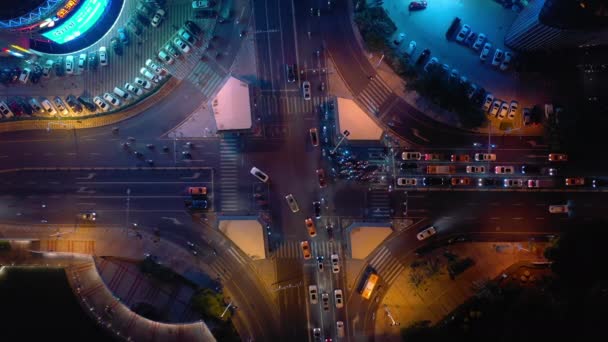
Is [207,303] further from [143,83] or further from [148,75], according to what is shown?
[148,75]

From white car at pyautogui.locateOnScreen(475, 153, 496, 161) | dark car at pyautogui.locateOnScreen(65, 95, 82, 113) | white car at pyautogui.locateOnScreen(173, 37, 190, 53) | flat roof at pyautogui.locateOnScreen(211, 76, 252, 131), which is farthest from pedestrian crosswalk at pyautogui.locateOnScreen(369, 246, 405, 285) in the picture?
dark car at pyautogui.locateOnScreen(65, 95, 82, 113)

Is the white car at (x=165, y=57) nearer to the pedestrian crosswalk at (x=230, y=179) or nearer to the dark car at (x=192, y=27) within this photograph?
the dark car at (x=192, y=27)

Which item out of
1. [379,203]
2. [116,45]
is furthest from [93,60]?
[379,203]

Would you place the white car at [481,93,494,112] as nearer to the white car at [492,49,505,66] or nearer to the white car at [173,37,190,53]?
the white car at [492,49,505,66]

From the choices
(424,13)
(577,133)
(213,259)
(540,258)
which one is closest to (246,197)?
(213,259)

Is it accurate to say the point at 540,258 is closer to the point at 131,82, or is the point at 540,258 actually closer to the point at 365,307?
the point at 365,307

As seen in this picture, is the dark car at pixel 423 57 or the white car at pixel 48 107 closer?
the dark car at pixel 423 57

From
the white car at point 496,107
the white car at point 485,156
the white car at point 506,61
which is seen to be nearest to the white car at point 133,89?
the white car at point 485,156
